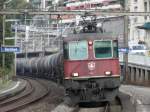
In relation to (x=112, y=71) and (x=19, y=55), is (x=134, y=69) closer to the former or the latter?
(x=112, y=71)

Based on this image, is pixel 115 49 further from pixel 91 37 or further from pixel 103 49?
pixel 91 37

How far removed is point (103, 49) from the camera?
2339 centimetres

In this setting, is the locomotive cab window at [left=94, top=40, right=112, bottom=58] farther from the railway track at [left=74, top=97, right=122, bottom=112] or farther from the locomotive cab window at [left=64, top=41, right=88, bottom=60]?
the railway track at [left=74, top=97, right=122, bottom=112]

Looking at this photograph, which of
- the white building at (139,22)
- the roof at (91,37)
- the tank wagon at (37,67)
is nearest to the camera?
the roof at (91,37)

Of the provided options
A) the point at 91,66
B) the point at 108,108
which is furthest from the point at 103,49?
the point at 108,108

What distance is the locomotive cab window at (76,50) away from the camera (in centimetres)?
2322

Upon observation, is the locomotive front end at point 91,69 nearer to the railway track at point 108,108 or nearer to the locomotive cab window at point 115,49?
the locomotive cab window at point 115,49

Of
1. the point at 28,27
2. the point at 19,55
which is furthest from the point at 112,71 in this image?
the point at 19,55

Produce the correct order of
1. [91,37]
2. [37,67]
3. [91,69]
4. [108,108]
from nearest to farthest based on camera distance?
[108,108] → [91,69] → [91,37] → [37,67]

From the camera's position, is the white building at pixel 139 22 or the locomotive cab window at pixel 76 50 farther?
the white building at pixel 139 22

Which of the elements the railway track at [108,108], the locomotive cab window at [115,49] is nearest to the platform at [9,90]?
the railway track at [108,108]

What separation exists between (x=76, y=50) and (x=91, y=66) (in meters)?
0.98

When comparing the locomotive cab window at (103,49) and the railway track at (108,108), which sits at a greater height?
the locomotive cab window at (103,49)

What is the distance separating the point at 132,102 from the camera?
23781mm
